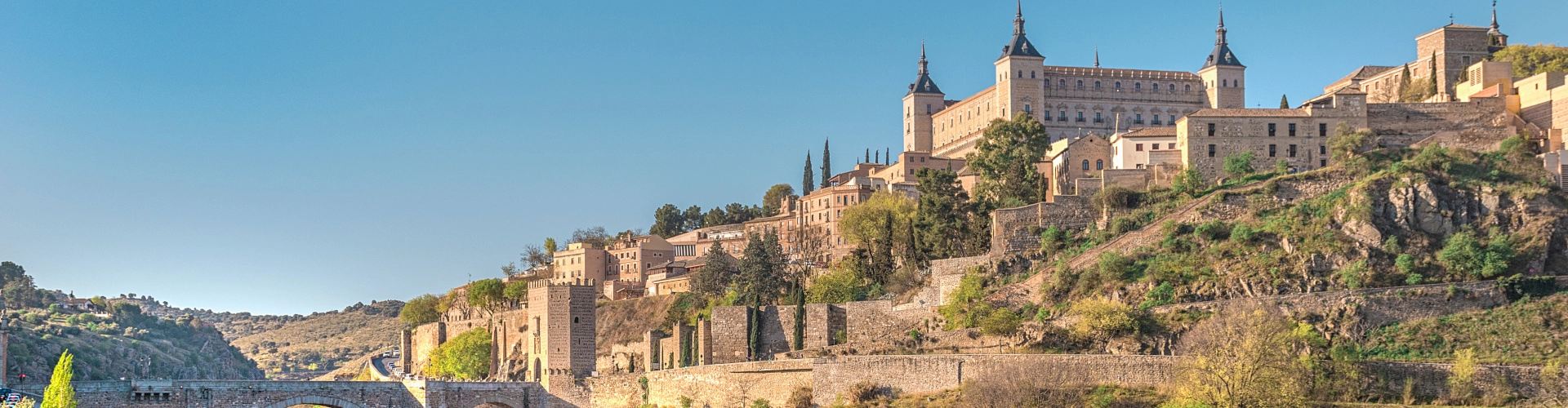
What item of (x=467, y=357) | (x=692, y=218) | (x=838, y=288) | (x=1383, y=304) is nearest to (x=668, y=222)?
(x=692, y=218)

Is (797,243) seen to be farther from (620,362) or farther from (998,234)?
(998,234)

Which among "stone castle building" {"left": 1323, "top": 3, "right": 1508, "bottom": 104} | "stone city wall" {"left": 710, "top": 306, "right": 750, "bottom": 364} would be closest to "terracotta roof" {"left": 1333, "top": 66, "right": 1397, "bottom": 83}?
"stone castle building" {"left": 1323, "top": 3, "right": 1508, "bottom": 104}

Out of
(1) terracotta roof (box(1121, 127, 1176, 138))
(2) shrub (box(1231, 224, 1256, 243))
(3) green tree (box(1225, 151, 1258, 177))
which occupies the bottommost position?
(2) shrub (box(1231, 224, 1256, 243))

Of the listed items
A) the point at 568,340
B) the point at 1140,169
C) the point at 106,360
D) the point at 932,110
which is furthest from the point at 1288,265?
the point at 106,360

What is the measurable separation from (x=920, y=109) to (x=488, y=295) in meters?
29.0

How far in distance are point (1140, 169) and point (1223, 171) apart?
3.01m

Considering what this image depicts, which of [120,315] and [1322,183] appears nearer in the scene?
→ [1322,183]

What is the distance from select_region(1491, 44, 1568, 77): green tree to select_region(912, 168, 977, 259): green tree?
22.3 metres

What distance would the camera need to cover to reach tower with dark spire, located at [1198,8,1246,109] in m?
90.6

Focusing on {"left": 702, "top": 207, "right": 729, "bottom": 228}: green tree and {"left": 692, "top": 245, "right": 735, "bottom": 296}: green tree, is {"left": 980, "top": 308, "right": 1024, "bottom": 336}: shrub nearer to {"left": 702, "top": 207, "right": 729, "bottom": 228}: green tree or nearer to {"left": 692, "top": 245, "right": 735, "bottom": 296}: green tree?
{"left": 692, "top": 245, "right": 735, "bottom": 296}: green tree

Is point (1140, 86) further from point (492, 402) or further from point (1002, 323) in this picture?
point (492, 402)

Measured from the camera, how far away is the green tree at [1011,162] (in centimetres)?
6344

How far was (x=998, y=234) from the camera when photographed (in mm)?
58875

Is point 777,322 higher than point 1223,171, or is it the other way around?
point 1223,171
